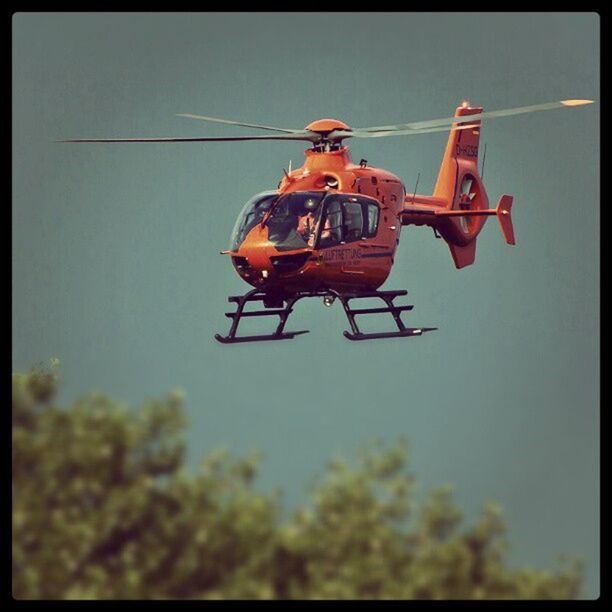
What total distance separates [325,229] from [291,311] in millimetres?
1027

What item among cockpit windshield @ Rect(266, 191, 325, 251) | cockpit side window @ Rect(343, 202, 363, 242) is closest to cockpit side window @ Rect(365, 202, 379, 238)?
cockpit side window @ Rect(343, 202, 363, 242)

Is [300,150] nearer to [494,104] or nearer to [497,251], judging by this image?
[497,251]

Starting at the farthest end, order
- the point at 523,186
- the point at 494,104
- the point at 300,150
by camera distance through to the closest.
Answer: the point at 494,104 → the point at 523,186 → the point at 300,150

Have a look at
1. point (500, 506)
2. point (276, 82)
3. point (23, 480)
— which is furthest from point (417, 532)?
point (276, 82)

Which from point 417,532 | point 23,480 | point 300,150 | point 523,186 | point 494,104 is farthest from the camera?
point 494,104

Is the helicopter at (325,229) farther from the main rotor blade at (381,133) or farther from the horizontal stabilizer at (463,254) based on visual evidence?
the horizontal stabilizer at (463,254)

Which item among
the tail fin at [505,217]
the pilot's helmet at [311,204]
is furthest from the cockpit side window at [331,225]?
the tail fin at [505,217]

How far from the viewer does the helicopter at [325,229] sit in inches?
693

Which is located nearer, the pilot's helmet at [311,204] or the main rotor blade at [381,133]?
the pilot's helmet at [311,204]

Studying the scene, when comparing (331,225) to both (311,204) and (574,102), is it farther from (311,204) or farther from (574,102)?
(574,102)

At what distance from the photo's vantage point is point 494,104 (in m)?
25.8

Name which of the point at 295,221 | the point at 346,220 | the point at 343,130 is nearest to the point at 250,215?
the point at 295,221

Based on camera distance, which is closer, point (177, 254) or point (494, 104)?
point (177, 254)

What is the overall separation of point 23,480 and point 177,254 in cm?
345
